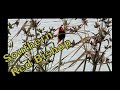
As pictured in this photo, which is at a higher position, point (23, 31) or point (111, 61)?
point (23, 31)

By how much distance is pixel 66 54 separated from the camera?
3566 mm

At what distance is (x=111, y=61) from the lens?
3.52m

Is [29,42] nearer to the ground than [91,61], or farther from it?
farther from it
